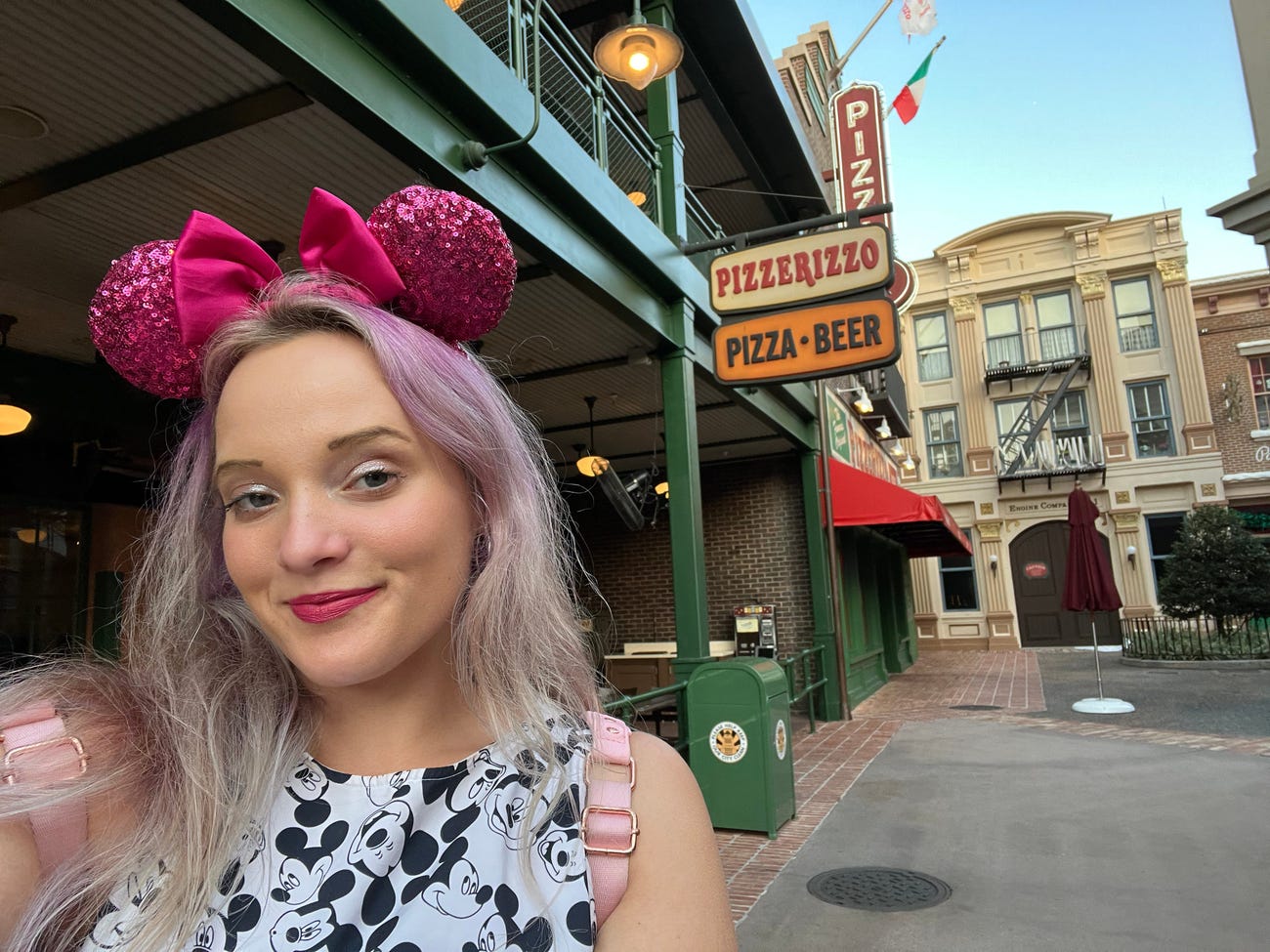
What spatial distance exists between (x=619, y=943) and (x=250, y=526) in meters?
0.72

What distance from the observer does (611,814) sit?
3.42 ft

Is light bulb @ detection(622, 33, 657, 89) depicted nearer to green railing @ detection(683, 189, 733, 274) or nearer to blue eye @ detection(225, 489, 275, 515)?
green railing @ detection(683, 189, 733, 274)

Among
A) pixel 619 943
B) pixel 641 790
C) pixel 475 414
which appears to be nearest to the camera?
pixel 619 943

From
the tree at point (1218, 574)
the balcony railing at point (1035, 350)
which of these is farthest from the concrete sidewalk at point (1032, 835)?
the balcony railing at point (1035, 350)

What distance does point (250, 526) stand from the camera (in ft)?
3.66

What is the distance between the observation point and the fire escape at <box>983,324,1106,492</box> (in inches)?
873

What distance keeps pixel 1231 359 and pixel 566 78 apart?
22.9 meters

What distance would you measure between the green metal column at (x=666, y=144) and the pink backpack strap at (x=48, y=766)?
611cm

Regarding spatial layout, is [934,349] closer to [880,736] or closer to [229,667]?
[880,736]

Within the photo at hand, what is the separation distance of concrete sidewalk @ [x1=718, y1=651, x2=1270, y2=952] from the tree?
657cm

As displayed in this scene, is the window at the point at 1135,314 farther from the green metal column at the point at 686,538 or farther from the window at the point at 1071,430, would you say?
the green metal column at the point at 686,538

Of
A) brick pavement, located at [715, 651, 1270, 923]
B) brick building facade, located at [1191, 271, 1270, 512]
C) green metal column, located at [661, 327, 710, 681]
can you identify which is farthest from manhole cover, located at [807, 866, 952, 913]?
brick building facade, located at [1191, 271, 1270, 512]

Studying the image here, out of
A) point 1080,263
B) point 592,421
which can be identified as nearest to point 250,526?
point 592,421

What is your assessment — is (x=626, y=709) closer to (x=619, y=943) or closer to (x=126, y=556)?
(x=619, y=943)
